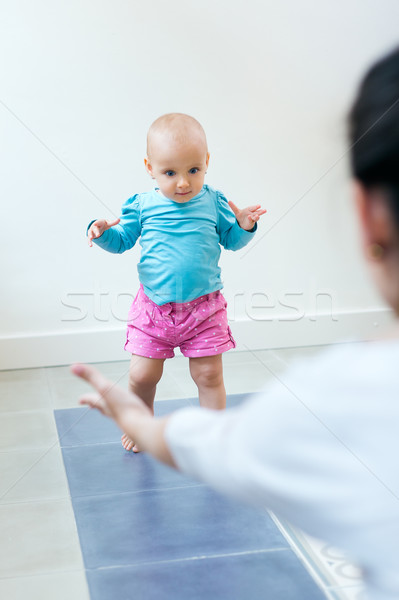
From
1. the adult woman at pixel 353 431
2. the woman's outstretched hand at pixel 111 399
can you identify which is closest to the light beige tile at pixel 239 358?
the woman's outstretched hand at pixel 111 399

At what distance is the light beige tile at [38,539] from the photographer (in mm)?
1411

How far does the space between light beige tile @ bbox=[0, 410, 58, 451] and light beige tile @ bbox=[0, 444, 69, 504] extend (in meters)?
0.05

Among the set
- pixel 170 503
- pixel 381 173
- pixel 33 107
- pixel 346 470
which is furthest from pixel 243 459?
pixel 33 107

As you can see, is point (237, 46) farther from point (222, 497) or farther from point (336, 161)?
point (222, 497)

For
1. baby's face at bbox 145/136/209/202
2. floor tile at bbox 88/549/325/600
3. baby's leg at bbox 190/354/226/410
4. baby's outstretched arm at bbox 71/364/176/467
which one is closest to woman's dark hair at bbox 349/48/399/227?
baby's outstretched arm at bbox 71/364/176/467

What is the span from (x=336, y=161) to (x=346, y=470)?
102 inches

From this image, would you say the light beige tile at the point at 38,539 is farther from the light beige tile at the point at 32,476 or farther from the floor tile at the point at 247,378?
the floor tile at the point at 247,378

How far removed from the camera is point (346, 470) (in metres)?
0.41

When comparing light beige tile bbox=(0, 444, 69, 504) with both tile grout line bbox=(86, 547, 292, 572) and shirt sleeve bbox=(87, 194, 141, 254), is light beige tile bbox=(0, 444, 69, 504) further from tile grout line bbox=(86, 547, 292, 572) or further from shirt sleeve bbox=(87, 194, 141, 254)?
shirt sleeve bbox=(87, 194, 141, 254)

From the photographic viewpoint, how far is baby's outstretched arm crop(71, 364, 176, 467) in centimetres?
49

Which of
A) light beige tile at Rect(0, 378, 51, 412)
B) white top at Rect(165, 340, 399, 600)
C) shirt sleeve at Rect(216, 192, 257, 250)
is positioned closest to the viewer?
white top at Rect(165, 340, 399, 600)

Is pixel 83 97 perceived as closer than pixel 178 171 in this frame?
No

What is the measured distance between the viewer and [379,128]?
42 centimetres

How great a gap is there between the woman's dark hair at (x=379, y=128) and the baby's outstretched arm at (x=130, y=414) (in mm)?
207
